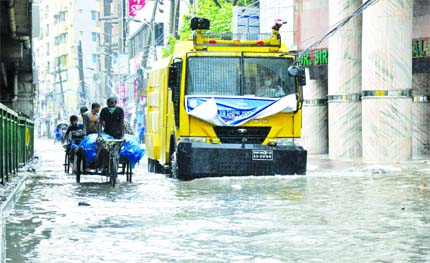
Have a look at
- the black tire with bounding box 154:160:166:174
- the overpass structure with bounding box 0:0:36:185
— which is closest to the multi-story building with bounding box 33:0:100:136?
the overpass structure with bounding box 0:0:36:185

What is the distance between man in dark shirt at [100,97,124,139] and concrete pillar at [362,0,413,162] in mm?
14160

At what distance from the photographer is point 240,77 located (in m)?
22.9

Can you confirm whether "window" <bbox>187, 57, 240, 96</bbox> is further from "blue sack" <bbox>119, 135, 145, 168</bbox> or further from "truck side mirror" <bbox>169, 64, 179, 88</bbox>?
"blue sack" <bbox>119, 135, 145, 168</bbox>

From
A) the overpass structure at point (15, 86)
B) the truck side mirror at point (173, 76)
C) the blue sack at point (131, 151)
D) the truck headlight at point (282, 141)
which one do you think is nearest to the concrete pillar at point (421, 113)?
the overpass structure at point (15, 86)

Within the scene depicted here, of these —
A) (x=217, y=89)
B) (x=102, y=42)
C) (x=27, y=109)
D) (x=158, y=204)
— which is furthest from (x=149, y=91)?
(x=102, y=42)

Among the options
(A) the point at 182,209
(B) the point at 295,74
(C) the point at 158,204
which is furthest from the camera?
(B) the point at 295,74

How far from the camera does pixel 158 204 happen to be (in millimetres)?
16484

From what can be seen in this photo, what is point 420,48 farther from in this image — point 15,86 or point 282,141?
point 15,86

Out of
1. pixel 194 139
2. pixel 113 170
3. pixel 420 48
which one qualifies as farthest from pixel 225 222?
pixel 420 48

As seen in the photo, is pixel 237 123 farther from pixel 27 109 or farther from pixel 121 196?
pixel 27 109

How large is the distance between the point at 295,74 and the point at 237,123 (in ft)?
5.56

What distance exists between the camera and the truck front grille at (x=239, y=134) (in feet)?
74.5

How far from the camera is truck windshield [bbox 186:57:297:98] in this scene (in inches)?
900

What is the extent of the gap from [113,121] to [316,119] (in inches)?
922
